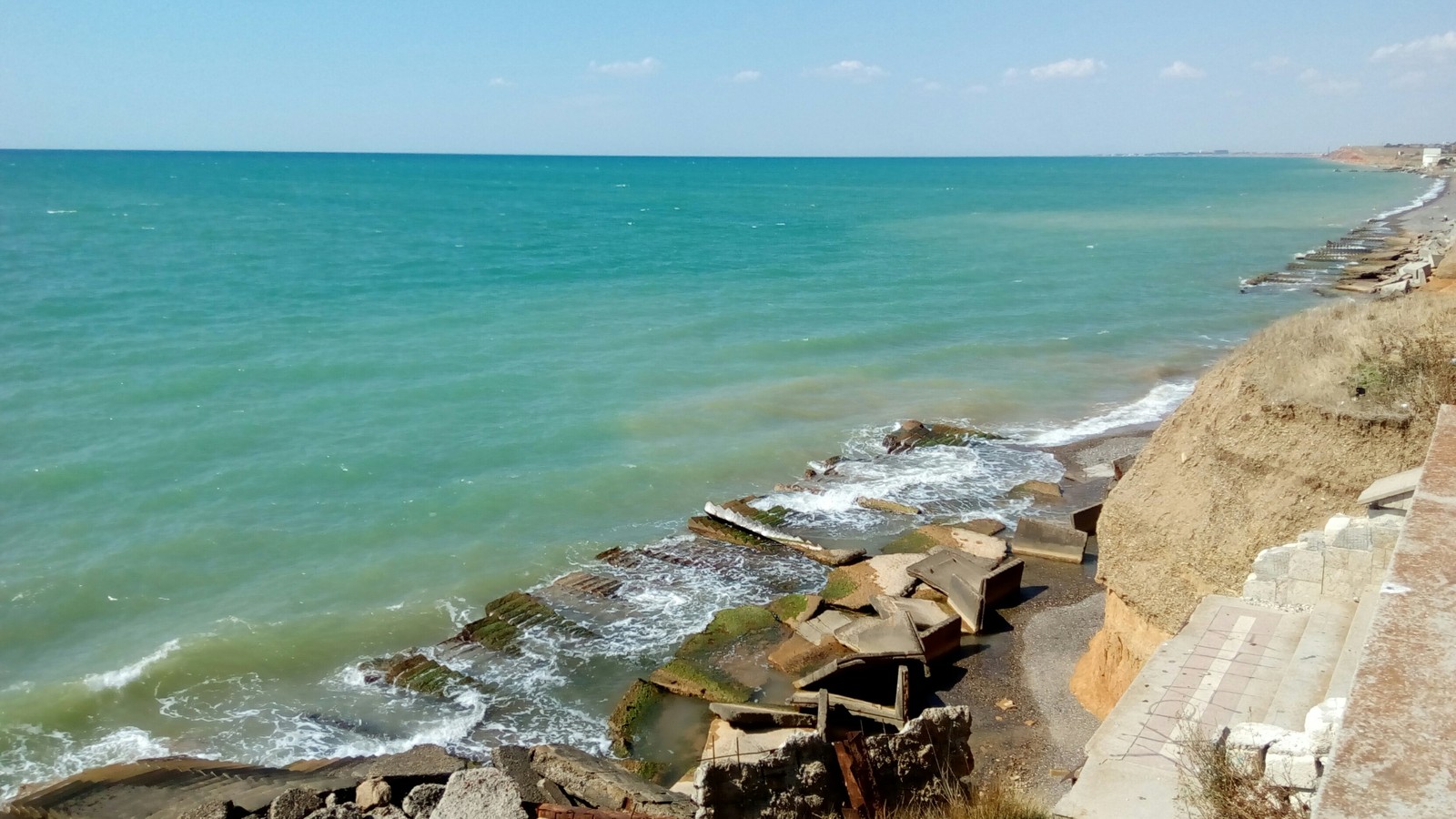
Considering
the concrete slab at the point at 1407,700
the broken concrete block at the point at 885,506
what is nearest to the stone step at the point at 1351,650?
the concrete slab at the point at 1407,700

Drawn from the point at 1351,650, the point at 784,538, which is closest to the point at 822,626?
the point at 784,538

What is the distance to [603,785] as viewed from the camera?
11.7 meters

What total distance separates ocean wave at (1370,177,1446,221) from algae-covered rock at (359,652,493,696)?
322 feet

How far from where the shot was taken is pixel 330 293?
50.7 meters

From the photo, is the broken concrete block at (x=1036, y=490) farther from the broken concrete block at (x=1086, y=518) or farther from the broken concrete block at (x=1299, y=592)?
the broken concrete block at (x=1299, y=592)

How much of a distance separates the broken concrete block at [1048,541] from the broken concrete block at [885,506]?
126 inches

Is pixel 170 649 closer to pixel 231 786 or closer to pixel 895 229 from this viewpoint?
pixel 231 786

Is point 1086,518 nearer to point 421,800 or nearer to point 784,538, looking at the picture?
point 784,538

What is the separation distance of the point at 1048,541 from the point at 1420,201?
112 m

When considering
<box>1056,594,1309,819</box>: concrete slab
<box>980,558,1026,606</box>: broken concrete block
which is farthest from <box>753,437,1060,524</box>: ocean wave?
<box>1056,594,1309,819</box>: concrete slab

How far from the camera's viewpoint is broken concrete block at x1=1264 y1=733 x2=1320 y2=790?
592cm

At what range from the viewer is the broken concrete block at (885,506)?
24.1m

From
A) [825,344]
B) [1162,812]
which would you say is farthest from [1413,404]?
[825,344]

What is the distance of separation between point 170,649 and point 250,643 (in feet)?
4.60
